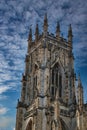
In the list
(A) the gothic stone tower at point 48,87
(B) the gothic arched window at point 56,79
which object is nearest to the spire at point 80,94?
(A) the gothic stone tower at point 48,87

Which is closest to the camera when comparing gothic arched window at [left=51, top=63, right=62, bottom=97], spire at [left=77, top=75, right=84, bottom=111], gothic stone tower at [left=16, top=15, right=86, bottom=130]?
gothic stone tower at [left=16, top=15, right=86, bottom=130]

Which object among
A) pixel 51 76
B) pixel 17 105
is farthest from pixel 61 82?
pixel 17 105

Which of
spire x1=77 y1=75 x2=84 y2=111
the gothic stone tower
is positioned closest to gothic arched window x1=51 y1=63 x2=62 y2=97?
the gothic stone tower

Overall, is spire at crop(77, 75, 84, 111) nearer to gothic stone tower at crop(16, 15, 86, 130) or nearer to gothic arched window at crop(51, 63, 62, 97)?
gothic stone tower at crop(16, 15, 86, 130)

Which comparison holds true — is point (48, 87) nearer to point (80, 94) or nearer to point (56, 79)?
point (56, 79)

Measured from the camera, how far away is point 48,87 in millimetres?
47250

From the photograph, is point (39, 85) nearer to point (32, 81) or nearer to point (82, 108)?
point (32, 81)

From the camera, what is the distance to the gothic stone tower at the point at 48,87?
4372 centimetres

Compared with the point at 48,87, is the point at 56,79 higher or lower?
higher

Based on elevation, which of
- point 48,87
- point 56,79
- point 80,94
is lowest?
point 80,94

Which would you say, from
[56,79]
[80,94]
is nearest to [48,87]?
[56,79]

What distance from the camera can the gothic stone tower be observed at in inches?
1721

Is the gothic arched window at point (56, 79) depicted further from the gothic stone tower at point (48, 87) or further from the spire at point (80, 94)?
the spire at point (80, 94)

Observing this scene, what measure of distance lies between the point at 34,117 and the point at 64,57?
1564cm
